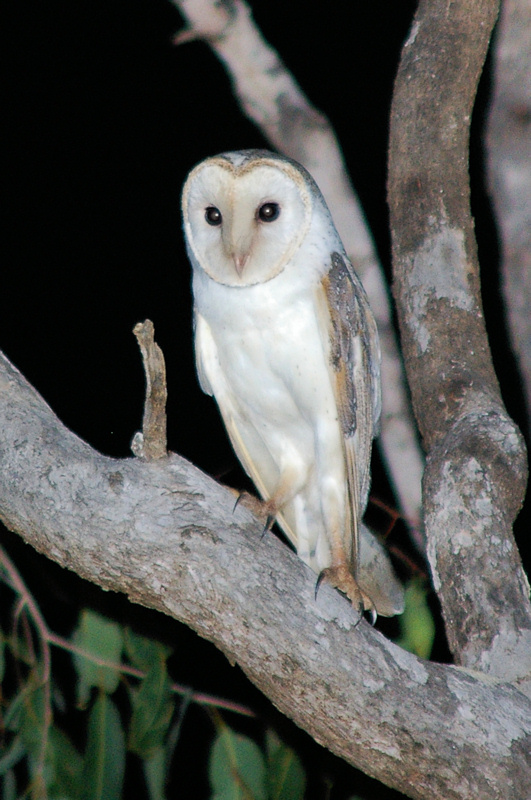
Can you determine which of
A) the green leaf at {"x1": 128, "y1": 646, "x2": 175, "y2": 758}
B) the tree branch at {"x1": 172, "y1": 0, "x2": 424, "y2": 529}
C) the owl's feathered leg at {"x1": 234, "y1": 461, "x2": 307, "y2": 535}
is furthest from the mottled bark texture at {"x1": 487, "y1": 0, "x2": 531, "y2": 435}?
the green leaf at {"x1": 128, "y1": 646, "x2": 175, "y2": 758}

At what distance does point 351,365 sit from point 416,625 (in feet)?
Answer: 2.70

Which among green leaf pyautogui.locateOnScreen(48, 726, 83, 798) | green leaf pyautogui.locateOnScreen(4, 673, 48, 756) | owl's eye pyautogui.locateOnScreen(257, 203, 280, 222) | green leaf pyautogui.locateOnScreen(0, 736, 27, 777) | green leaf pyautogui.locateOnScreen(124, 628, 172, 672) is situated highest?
owl's eye pyautogui.locateOnScreen(257, 203, 280, 222)

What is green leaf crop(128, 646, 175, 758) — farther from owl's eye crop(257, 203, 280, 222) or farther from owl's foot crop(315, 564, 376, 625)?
owl's eye crop(257, 203, 280, 222)

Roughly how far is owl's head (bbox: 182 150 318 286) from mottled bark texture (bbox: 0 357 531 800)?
73 centimetres

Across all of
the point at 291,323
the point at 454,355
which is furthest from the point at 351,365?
the point at 454,355

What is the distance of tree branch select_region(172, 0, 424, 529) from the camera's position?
310cm

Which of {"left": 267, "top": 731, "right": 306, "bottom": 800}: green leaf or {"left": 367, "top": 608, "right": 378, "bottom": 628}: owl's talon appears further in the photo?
{"left": 267, "top": 731, "right": 306, "bottom": 800}: green leaf

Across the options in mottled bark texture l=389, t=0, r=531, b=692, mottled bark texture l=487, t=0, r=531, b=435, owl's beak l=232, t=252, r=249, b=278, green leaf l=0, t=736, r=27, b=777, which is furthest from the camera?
mottled bark texture l=487, t=0, r=531, b=435

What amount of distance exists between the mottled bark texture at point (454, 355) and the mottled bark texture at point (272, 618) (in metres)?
0.22

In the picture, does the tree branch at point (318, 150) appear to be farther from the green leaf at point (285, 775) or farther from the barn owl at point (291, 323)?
the green leaf at point (285, 775)

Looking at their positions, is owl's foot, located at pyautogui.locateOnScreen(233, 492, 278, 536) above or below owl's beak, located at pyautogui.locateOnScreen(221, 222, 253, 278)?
below

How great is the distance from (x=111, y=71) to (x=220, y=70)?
2.19 ft

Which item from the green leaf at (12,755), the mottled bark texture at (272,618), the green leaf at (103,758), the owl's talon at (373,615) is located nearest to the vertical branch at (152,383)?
the mottled bark texture at (272,618)

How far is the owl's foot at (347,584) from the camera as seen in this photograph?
2064mm
